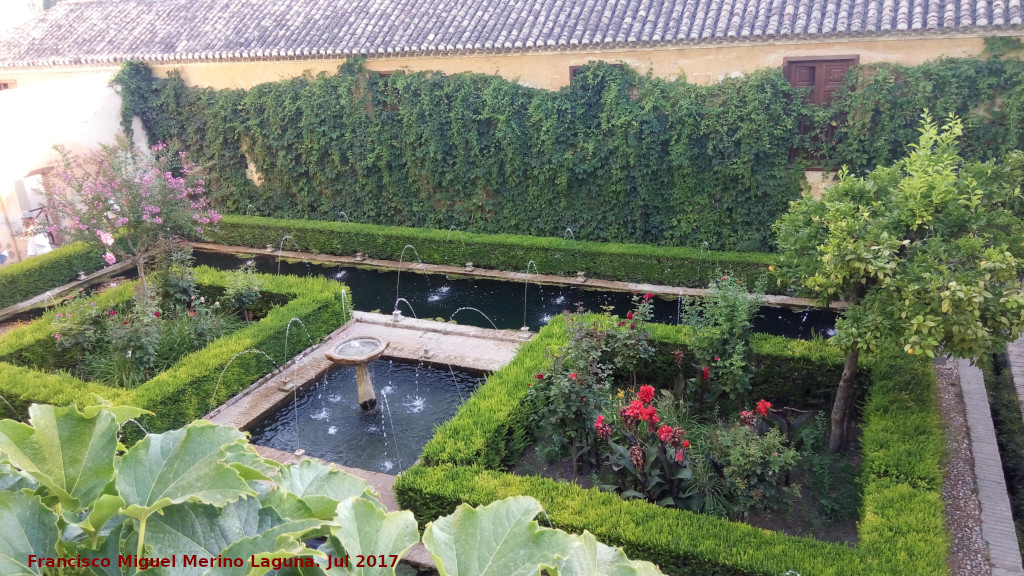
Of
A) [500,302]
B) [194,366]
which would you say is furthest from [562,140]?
[194,366]

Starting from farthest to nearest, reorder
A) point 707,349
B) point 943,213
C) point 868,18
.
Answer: point 868,18
point 707,349
point 943,213

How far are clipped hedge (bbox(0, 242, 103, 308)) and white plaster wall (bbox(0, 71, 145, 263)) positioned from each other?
1.35 metres

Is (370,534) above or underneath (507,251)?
above

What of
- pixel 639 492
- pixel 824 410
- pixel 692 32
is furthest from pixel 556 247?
pixel 639 492

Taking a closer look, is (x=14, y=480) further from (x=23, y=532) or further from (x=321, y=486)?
(x=321, y=486)

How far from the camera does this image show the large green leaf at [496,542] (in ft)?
3.73

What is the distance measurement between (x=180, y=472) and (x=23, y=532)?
24cm

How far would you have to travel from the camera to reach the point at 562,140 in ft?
42.3

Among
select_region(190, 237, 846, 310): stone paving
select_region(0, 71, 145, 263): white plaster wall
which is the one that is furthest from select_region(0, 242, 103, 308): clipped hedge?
select_region(190, 237, 846, 310): stone paving

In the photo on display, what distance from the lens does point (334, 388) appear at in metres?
8.52

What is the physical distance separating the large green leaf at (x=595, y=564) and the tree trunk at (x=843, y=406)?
19.3 ft

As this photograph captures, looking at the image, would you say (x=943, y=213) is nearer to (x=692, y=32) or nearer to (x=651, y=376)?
(x=651, y=376)

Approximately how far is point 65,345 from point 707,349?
7.91m

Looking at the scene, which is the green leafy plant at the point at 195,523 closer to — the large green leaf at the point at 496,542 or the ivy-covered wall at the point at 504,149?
the large green leaf at the point at 496,542
